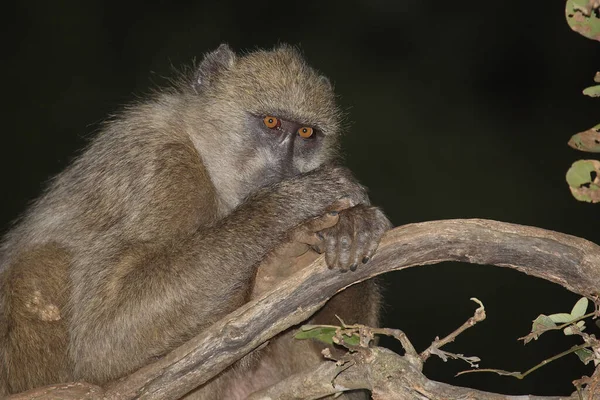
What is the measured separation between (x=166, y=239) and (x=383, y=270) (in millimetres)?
1329

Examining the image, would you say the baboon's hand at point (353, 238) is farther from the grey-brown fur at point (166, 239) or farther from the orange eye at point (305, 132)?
the orange eye at point (305, 132)

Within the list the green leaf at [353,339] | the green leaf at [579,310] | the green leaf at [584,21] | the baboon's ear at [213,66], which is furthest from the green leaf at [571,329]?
the baboon's ear at [213,66]

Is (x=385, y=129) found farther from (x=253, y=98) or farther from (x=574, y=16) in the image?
(x=574, y=16)

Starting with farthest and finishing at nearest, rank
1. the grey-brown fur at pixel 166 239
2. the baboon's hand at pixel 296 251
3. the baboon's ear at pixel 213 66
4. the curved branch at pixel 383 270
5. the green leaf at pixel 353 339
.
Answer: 1. the baboon's ear at pixel 213 66
2. the grey-brown fur at pixel 166 239
3. the baboon's hand at pixel 296 251
4. the green leaf at pixel 353 339
5. the curved branch at pixel 383 270

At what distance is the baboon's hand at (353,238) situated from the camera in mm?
3742

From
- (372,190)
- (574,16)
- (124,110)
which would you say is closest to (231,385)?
(124,110)

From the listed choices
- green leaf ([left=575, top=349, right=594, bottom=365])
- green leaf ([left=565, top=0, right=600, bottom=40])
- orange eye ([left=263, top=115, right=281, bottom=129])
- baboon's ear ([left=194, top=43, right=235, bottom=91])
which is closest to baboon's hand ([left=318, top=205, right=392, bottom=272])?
green leaf ([left=575, top=349, right=594, bottom=365])

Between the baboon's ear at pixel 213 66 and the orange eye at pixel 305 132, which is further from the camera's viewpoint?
the baboon's ear at pixel 213 66

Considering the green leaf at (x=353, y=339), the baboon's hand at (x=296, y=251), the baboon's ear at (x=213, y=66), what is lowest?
the green leaf at (x=353, y=339)

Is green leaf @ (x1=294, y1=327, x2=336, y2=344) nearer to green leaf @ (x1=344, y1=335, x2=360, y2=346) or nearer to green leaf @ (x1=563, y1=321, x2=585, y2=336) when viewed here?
green leaf @ (x1=344, y1=335, x2=360, y2=346)

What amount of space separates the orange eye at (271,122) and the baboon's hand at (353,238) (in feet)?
4.32

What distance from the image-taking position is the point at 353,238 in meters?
3.81

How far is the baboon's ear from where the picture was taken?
5.62 m

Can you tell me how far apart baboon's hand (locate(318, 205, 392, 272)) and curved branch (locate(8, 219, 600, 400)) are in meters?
0.06
